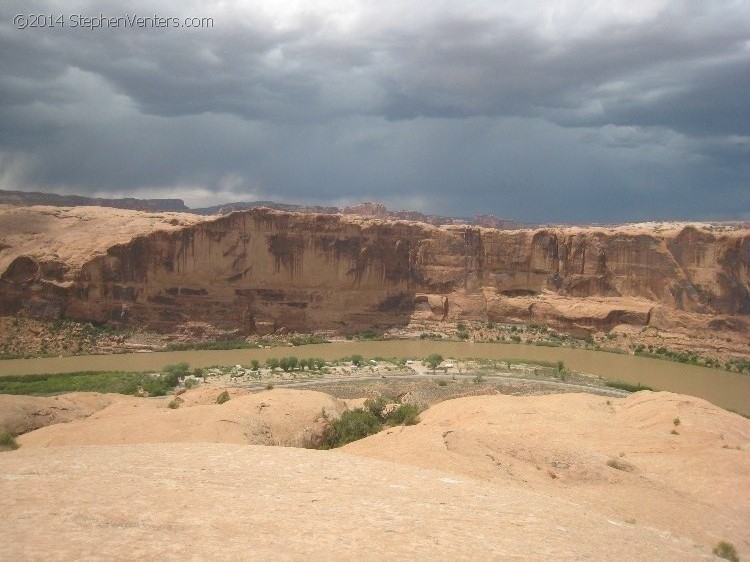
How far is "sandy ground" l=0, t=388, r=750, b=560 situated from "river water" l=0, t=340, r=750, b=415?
17.0 m

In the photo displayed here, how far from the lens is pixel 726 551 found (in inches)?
330

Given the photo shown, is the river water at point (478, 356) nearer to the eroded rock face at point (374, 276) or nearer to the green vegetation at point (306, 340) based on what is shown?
the green vegetation at point (306, 340)

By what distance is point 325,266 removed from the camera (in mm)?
44375

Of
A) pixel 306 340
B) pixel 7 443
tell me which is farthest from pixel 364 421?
pixel 306 340

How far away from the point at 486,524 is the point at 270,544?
2.78m

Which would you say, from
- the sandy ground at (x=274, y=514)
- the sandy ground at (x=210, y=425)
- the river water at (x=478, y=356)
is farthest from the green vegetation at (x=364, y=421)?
the river water at (x=478, y=356)

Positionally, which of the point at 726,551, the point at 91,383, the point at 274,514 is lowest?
the point at 91,383

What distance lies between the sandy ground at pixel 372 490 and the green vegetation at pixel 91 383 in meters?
10.4

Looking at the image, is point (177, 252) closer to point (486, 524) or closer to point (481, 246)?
point (481, 246)

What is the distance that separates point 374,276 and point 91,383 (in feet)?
74.6

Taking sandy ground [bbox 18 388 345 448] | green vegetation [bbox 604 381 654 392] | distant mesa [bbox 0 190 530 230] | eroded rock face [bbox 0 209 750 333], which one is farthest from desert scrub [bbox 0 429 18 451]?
distant mesa [bbox 0 190 530 230]

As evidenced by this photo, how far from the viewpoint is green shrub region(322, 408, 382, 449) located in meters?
15.6

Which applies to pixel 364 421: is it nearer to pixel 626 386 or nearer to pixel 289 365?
pixel 289 365

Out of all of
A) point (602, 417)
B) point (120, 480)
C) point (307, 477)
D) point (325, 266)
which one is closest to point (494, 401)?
point (602, 417)
